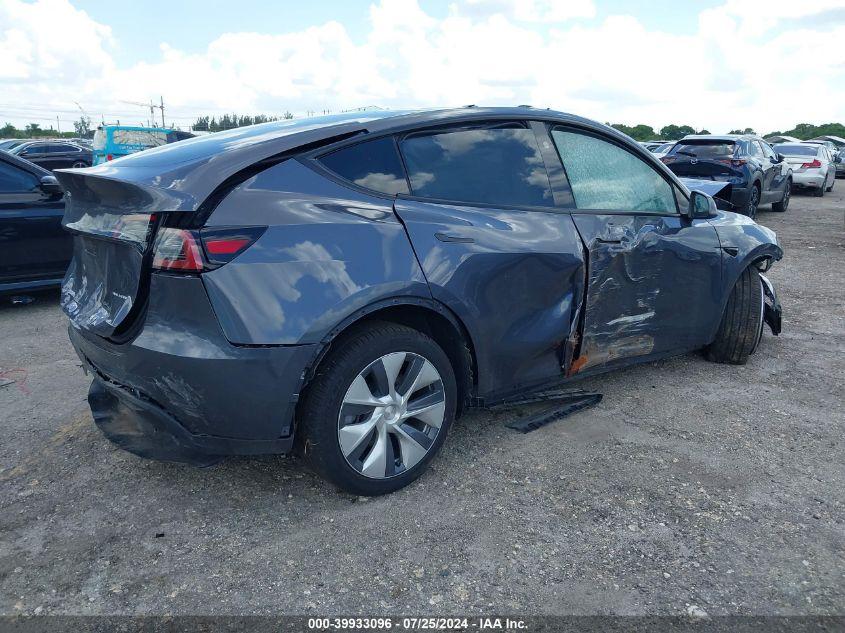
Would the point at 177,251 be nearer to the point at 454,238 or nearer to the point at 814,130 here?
the point at 454,238

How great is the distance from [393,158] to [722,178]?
11518 mm

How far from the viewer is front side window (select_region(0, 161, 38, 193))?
20.0 ft

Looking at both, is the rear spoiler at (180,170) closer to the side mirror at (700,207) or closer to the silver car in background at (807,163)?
the side mirror at (700,207)

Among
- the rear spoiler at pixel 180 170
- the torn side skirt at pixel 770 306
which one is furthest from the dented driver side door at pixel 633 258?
the rear spoiler at pixel 180 170

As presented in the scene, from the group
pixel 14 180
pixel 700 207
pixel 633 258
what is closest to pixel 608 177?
pixel 633 258

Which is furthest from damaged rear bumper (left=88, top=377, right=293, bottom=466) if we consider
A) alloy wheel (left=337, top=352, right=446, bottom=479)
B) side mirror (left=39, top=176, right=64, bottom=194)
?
side mirror (left=39, top=176, right=64, bottom=194)

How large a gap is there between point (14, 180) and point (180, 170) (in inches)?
178

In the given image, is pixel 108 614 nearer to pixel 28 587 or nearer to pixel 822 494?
pixel 28 587

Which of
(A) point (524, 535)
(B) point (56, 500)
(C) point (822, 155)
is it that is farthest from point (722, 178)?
(B) point (56, 500)

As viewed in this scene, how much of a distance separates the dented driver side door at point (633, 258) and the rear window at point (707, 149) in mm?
9641

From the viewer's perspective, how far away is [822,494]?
302 cm

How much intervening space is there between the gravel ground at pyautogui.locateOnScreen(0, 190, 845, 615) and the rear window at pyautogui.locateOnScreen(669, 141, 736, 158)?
9.93 m

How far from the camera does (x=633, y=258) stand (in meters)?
3.73

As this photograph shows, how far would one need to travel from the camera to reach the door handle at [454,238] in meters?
2.95
